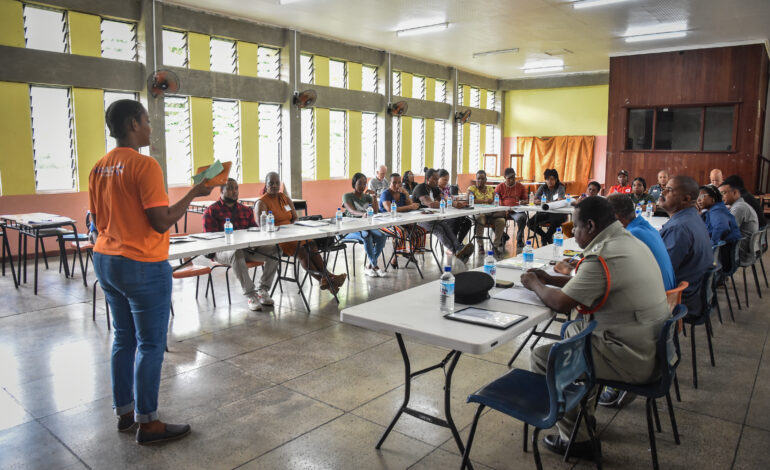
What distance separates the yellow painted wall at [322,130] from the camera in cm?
1126

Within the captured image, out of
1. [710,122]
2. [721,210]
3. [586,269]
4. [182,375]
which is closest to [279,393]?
[182,375]

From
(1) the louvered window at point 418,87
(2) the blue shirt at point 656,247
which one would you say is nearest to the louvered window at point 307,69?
(1) the louvered window at point 418,87

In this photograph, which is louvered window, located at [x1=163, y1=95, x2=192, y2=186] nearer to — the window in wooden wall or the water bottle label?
the water bottle label

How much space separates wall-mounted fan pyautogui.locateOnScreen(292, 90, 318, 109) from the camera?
1053cm

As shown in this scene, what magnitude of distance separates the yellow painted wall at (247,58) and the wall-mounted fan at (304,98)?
0.87 metres

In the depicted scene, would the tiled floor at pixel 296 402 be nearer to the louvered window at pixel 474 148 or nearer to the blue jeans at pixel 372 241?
the blue jeans at pixel 372 241

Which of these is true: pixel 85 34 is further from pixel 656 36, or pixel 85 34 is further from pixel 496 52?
pixel 656 36

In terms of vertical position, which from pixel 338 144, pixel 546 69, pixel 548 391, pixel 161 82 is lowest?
pixel 548 391

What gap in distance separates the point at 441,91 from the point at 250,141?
6.51m

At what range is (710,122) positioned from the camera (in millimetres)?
11477

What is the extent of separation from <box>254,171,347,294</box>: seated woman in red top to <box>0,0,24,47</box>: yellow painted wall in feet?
14.1

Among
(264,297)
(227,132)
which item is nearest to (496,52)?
(227,132)

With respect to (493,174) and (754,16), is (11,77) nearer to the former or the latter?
(754,16)

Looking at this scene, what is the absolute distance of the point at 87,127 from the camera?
26.6 ft
